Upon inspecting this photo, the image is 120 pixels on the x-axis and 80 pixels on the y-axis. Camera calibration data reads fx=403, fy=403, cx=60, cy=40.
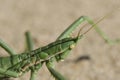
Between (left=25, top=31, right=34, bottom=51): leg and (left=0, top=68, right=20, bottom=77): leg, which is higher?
(left=25, top=31, right=34, bottom=51): leg

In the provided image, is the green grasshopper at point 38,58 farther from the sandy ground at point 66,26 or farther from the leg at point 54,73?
the sandy ground at point 66,26

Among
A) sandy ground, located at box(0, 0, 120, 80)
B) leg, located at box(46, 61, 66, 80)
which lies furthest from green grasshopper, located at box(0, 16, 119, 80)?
sandy ground, located at box(0, 0, 120, 80)

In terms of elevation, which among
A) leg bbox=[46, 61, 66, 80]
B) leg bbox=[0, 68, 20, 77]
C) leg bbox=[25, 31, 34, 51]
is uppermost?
leg bbox=[25, 31, 34, 51]

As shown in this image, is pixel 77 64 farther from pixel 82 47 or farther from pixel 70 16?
pixel 70 16

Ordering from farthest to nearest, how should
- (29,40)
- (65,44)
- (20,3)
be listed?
(20,3)
(29,40)
(65,44)

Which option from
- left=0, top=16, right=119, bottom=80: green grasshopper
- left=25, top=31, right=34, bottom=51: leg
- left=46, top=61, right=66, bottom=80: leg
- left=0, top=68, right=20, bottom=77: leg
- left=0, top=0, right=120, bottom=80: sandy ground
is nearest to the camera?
left=46, top=61, right=66, bottom=80: leg

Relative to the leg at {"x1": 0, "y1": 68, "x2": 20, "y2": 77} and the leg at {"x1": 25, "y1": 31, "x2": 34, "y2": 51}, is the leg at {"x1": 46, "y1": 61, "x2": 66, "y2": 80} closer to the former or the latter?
the leg at {"x1": 0, "y1": 68, "x2": 20, "y2": 77}

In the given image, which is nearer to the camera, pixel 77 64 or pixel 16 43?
pixel 77 64

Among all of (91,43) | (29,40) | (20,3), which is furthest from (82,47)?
(20,3)

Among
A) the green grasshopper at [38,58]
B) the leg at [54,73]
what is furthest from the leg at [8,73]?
the leg at [54,73]
